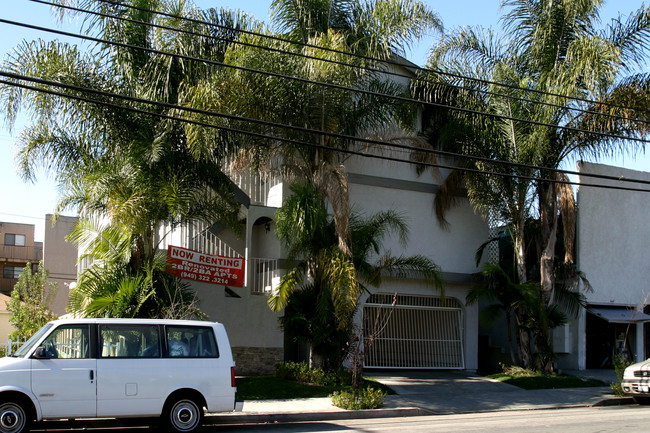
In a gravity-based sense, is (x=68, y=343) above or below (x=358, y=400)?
above

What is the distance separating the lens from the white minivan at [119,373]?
10633mm

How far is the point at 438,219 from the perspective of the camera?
23359mm

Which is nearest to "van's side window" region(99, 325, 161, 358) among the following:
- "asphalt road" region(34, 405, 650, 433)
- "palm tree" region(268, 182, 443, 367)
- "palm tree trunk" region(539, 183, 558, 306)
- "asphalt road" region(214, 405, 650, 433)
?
"asphalt road" region(34, 405, 650, 433)

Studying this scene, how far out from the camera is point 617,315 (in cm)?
2395

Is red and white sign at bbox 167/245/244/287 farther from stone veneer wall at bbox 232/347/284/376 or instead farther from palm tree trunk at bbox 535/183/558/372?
palm tree trunk at bbox 535/183/558/372

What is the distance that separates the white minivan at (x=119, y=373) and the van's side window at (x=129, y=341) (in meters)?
0.02

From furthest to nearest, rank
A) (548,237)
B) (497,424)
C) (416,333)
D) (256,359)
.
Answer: (416,333)
(548,237)
(256,359)
(497,424)

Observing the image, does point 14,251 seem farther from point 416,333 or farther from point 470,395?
point 470,395

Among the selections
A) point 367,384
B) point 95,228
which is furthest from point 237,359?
point 95,228

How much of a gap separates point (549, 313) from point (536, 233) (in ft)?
9.25

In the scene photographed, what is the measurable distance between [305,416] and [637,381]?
8429 mm

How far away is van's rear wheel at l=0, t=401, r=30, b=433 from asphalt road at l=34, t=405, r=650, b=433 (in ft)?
4.63

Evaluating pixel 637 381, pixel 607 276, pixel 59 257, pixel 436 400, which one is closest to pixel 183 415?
pixel 436 400

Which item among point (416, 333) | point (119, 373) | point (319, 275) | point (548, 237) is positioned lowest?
point (416, 333)
